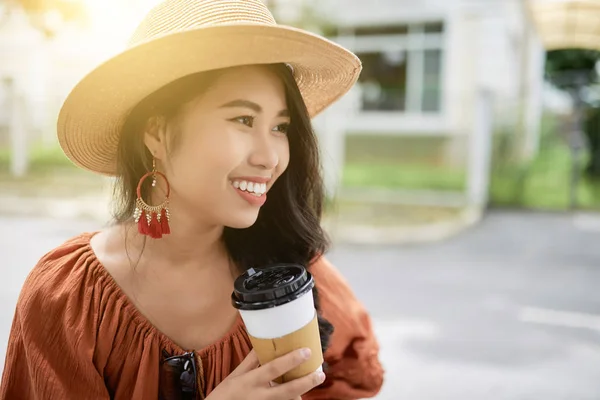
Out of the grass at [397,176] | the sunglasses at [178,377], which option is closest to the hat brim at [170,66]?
the sunglasses at [178,377]

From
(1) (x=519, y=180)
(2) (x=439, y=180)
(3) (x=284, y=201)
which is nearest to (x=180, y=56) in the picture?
(3) (x=284, y=201)

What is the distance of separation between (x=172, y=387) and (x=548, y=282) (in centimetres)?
495

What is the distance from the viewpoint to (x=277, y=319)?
108 cm

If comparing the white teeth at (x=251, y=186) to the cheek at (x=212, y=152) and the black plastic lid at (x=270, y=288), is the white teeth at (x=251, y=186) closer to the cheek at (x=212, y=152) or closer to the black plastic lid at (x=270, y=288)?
the cheek at (x=212, y=152)

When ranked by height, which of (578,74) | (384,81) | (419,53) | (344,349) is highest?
(419,53)

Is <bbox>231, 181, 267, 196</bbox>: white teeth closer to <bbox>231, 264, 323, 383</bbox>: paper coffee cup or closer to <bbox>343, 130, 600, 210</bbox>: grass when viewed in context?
<bbox>231, 264, 323, 383</bbox>: paper coffee cup

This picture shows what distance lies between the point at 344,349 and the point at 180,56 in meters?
0.89

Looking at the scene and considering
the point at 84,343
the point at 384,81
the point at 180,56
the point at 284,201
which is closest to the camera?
the point at 180,56

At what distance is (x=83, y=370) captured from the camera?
128 cm

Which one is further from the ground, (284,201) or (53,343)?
(284,201)

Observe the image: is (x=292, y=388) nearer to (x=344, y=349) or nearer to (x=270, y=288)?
(x=270, y=288)

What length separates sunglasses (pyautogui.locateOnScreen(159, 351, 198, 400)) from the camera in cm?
135

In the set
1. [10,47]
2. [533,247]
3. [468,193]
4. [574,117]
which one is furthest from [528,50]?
[10,47]

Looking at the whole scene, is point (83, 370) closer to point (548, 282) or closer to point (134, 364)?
point (134, 364)
